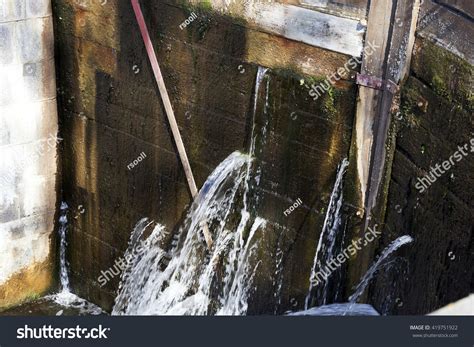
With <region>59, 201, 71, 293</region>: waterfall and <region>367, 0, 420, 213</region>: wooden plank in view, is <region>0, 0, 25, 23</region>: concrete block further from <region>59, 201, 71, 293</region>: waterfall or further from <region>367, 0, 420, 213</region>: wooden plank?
<region>367, 0, 420, 213</region>: wooden plank

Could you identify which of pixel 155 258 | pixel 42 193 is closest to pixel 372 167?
pixel 155 258

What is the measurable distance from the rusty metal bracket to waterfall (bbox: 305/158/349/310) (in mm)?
600

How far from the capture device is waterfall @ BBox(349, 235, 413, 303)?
6.44m

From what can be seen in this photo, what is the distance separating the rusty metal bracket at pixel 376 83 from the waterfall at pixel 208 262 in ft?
4.32

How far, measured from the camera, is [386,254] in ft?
21.8

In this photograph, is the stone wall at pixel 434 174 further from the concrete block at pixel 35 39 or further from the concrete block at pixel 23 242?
the concrete block at pixel 23 242

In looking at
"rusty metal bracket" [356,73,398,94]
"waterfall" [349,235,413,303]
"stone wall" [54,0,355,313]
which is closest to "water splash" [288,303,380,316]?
"waterfall" [349,235,413,303]

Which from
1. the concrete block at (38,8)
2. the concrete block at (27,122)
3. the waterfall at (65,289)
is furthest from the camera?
the waterfall at (65,289)

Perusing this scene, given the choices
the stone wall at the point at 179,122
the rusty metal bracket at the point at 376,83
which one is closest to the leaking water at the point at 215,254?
the stone wall at the point at 179,122

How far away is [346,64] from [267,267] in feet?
6.14

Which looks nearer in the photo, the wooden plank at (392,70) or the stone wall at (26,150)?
the wooden plank at (392,70)

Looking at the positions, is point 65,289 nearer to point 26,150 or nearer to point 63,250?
point 63,250

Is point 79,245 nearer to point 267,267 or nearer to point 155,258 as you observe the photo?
point 155,258

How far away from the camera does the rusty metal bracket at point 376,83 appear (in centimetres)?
636
